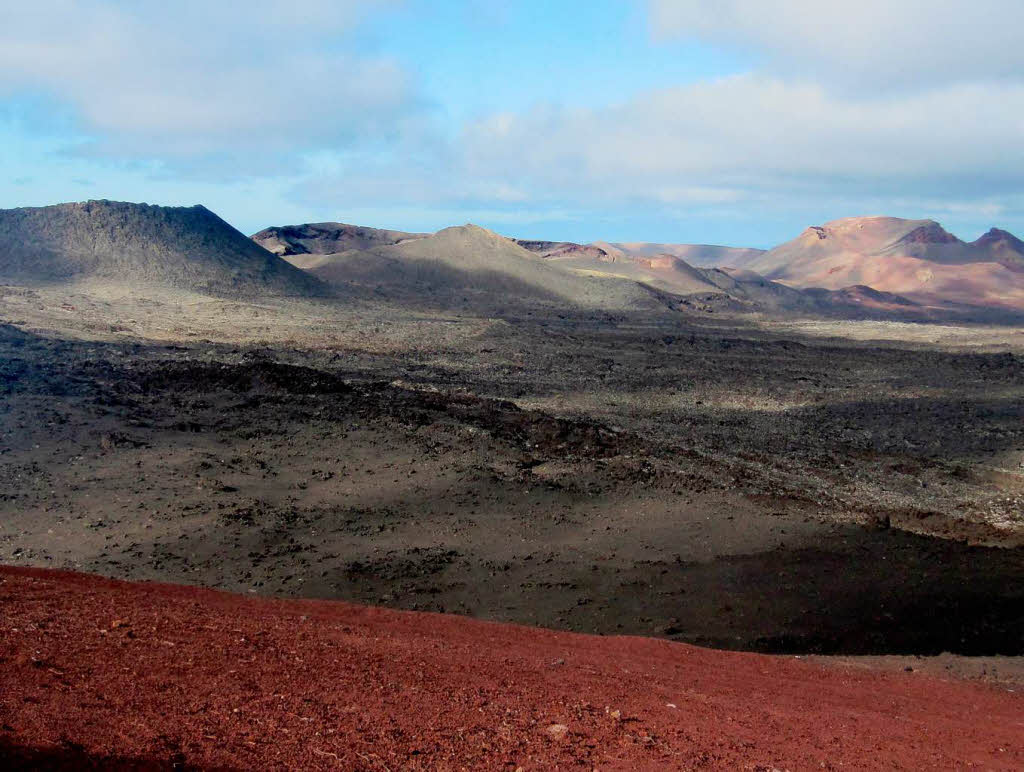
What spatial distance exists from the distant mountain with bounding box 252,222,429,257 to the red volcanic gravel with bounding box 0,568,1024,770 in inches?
4063

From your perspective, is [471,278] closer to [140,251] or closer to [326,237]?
[140,251]

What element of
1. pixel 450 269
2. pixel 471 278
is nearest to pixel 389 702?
pixel 471 278

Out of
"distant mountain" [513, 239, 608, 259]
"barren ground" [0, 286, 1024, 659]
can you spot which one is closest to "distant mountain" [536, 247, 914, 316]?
"distant mountain" [513, 239, 608, 259]

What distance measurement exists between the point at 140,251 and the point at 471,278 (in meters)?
29.9

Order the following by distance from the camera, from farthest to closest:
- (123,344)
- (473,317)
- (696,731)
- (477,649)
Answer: (473,317) → (123,344) → (477,649) → (696,731)

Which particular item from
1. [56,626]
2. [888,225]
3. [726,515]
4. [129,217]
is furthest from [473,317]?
[888,225]

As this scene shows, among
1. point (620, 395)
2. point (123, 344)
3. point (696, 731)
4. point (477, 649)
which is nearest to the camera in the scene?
point (696, 731)

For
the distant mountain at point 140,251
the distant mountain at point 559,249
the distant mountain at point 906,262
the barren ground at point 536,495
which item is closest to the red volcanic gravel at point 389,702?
the barren ground at point 536,495

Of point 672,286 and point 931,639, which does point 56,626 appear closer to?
point 931,639

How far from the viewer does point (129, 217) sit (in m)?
65.8

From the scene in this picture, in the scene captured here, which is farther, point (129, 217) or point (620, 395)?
point (129, 217)

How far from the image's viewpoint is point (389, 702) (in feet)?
17.7

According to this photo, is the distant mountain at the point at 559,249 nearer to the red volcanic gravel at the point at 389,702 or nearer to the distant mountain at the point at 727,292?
the distant mountain at the point at 727,292

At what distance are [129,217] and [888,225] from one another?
14838 cm
